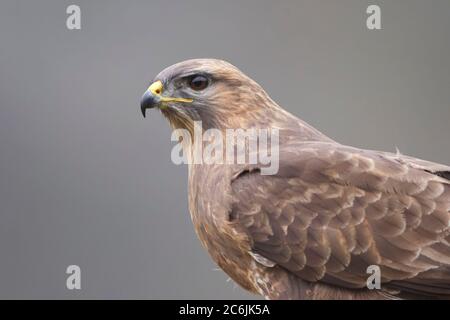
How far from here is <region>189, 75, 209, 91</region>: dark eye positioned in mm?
3258

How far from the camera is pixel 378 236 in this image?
2637mm

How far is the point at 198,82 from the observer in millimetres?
3266

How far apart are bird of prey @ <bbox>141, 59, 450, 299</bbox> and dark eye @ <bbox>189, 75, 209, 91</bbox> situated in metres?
0.47

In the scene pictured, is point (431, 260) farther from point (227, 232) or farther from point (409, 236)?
point (227, 232)

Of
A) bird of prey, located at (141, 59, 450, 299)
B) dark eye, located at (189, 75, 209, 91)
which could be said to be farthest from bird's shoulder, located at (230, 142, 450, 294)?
dark eye, located at (189, 75, 209, 91)

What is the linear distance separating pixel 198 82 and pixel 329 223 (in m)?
0.97

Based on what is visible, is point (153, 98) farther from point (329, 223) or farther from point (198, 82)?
point (329, 223)

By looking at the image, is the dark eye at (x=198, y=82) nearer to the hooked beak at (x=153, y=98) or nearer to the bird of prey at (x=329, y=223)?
the hooked beak at (x=153, y=98)

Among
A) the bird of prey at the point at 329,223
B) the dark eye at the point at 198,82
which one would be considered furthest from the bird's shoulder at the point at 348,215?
the dark eye at the point at 198,82

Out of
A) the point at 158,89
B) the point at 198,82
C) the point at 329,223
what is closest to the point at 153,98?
the point at 158,89

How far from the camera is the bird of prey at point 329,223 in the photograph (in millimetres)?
2586

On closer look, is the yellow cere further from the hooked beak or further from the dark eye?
the dark eye

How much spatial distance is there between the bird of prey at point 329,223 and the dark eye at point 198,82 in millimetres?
470

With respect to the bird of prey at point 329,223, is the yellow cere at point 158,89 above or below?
above
